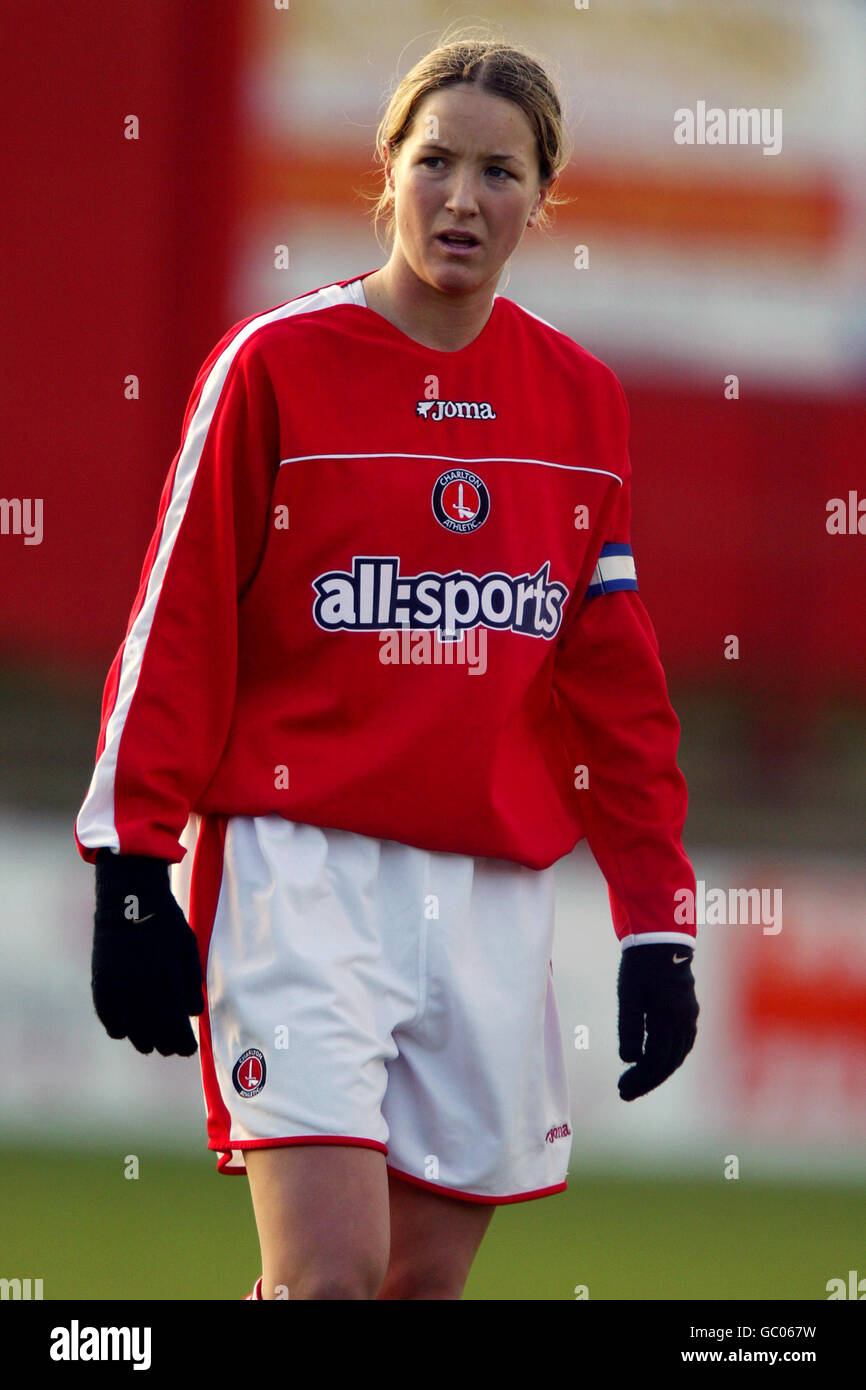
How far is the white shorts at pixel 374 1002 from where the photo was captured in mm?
1848

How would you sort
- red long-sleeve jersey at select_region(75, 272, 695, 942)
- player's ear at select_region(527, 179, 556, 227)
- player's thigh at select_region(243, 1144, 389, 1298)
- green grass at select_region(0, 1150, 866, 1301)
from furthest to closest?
green grass at select_region(0, 1150, 866, 1301) < player's ear at select_region(527, 179, 556, 227) < red long-sleeve jersey at select_region(75, 272, 695, 942) < player's thigh at select_region(243, 1144, 389, 1298)

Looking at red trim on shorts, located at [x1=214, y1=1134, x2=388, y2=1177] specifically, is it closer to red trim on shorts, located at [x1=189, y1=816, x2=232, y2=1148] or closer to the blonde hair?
red trim on shorts, located at [x1=189, y1=816, x2=232, y2=1148]

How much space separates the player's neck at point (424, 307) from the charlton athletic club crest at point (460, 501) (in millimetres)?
168

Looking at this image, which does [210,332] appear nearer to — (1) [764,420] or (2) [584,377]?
(1) [764,420]

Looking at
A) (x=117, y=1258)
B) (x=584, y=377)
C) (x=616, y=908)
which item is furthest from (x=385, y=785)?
(x=117, y=1258)

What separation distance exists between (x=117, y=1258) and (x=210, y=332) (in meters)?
2.45

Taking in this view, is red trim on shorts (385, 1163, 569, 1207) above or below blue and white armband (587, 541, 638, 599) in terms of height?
below

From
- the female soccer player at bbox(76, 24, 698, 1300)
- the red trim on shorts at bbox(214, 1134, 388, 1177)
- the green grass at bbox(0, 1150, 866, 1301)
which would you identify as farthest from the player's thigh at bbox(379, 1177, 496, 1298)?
the green grass at bbox(0, 1150, 866, 1301)

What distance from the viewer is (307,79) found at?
479 centimetres

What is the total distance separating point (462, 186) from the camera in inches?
78.6

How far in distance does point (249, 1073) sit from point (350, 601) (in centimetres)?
50

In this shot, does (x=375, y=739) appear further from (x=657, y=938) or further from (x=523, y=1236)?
(x=523, y=1236)

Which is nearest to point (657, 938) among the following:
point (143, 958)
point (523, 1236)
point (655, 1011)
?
point (655, 1011)

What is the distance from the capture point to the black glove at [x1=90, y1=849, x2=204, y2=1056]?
185 cm
